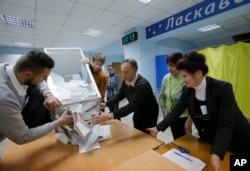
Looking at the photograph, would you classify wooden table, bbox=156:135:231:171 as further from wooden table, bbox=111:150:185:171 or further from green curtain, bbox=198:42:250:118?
green curtain, bbox=198:42:250:118

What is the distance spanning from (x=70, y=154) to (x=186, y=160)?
68 cm

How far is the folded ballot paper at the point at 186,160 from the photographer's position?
77 cm

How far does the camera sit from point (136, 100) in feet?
4.41

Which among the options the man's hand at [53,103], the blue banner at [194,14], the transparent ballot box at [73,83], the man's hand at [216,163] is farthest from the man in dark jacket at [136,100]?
the blue banner at [194,14]

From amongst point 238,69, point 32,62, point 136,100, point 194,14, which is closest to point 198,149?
point 136,100

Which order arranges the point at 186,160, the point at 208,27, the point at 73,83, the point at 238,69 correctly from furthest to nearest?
the point at 208,27, the point at 238,69, the point at 73,83, the point at 186,160

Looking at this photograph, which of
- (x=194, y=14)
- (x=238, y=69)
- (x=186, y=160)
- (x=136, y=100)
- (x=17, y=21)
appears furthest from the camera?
(x=17, y=21)

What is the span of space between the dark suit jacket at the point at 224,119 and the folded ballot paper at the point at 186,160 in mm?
102

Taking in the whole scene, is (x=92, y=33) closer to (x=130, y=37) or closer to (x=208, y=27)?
(x=130, y=37)

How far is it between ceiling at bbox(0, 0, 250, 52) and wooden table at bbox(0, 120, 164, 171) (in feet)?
8.05

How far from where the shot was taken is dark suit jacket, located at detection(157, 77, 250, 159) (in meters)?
0.82

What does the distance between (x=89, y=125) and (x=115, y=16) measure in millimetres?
2850

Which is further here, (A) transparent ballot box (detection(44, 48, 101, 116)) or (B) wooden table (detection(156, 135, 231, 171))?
(A) transparent ballot box (detection(44, 48, 101, 116))

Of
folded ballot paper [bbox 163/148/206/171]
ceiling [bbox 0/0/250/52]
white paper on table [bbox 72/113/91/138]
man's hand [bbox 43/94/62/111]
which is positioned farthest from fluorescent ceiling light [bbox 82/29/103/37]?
folded ballot paper [bbox 163/148/206/171]
